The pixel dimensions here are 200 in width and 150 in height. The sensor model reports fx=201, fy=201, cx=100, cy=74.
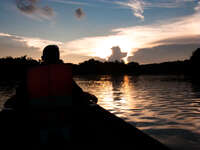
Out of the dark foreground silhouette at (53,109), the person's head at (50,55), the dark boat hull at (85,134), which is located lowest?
the dark boat hull at (85,134)

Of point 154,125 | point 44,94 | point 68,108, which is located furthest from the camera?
point 154,125

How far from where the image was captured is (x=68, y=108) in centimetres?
377

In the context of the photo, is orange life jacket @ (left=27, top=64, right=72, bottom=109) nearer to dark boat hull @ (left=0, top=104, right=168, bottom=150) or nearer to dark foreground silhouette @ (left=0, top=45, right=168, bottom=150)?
dark foreground silhouette @ (left=0, top=45, right=168, bottom=150)

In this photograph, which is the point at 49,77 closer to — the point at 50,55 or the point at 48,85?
the point at 48,85

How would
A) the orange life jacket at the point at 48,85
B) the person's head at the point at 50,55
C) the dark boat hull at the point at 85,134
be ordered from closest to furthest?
the orange life jacket at the point at 48,85, the person's head at the point at 50,55, the dark boat hull at the point at 85,134

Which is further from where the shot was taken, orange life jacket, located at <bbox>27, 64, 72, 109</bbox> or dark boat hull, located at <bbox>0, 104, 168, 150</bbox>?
dark boat hull, located at <bbox>0, 104, 168, 150</bbox>

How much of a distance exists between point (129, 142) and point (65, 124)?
172 cm

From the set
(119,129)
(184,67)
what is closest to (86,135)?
(119,129)

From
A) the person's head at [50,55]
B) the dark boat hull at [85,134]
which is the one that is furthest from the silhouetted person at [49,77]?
the dark boat hull at [85,134]

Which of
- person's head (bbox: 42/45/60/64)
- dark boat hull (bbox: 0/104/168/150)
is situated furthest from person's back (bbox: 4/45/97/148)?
dark boat hull (bbox: 0/104/168/150)

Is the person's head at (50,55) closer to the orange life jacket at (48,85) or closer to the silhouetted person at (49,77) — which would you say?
the silhouetted person at (49,77)

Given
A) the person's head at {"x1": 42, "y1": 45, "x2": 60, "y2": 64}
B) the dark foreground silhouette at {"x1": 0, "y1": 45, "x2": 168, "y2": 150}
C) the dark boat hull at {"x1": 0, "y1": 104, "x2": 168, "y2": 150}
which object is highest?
the person's head at {"x1": 42, "y1": 45, "x2": 60, "y2": 64}

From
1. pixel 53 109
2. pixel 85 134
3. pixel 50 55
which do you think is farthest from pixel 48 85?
pixel 85 134

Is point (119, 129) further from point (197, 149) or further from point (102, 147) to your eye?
point (197, 149)
